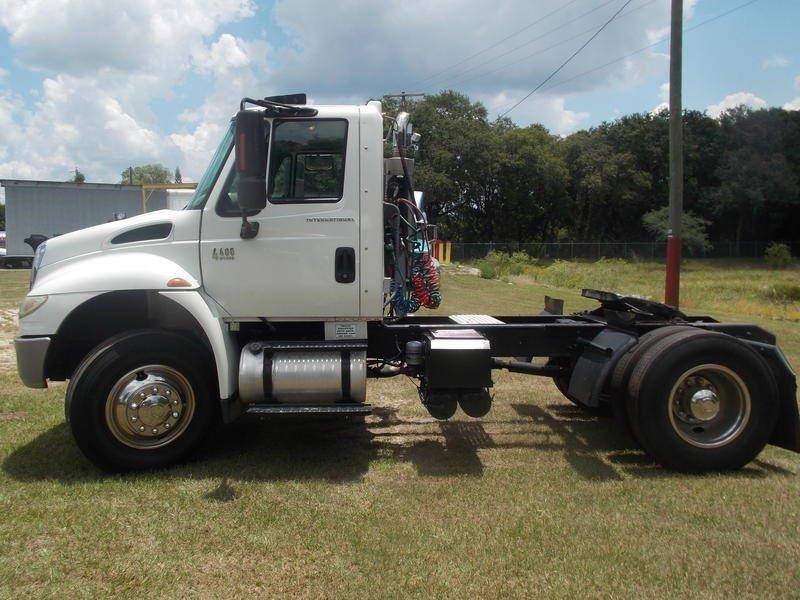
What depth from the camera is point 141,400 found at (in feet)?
17.0

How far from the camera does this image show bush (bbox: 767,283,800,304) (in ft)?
94.6

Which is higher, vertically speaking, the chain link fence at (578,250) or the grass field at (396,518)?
the chain link fence at (578,250)

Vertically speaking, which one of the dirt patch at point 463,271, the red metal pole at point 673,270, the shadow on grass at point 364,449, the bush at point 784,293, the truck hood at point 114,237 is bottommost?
the bush at point 784,293

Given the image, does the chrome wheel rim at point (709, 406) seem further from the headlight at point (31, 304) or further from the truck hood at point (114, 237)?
the headlight at point (31, 304)

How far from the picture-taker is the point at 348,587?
11.9ft

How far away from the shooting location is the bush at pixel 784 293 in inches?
1136

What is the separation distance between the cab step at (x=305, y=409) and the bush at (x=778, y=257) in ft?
189

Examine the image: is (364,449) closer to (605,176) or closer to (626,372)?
(626,372)

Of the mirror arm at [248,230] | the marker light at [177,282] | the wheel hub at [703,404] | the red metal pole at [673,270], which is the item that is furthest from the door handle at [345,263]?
the red metal pole at [673,270]

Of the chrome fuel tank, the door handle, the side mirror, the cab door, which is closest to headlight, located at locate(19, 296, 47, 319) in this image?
the cab door

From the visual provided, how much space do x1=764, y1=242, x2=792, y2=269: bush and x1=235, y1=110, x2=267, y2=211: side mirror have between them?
58.2m

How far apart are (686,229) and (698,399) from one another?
5516 centimetres

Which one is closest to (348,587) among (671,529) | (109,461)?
(671,529)

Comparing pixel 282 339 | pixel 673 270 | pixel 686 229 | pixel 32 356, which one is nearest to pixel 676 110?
pixel 673 270
